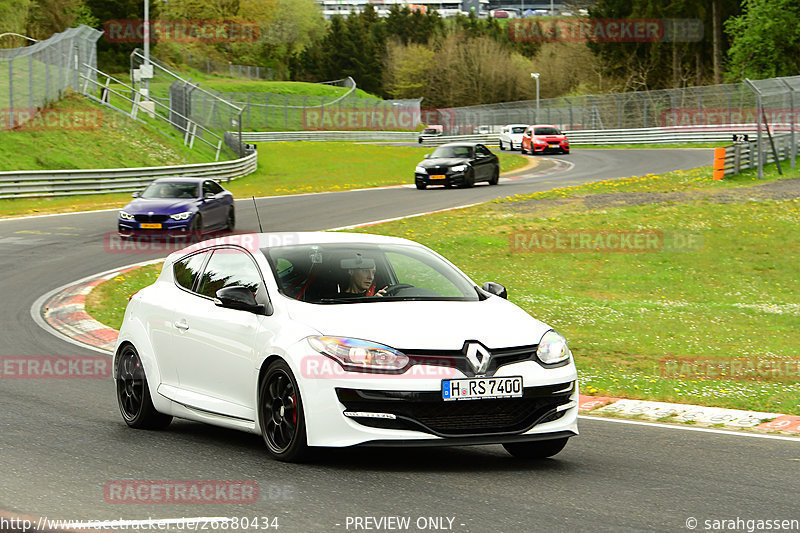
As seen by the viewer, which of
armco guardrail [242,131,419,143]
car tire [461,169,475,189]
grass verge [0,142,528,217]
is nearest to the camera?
grass verge [0,142,528,217]

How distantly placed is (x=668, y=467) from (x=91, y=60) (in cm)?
4761

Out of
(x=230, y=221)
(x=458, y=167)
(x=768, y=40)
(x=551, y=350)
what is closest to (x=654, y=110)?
(x=768, y=40)

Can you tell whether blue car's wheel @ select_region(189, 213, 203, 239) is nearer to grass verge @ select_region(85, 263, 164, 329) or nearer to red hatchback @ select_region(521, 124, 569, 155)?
grass verge @ select_region(85, 263, 164, 329)

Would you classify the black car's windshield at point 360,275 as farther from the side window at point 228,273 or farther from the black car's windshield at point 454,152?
the black car's windshield at point 454,152

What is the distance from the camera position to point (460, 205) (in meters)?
32.3

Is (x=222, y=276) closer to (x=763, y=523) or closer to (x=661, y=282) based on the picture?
(x=763, y=523)

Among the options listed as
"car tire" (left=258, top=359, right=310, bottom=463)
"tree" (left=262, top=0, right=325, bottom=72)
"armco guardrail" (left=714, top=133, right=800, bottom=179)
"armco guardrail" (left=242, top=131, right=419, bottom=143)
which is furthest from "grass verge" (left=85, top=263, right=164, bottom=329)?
"tree" (left=262, top=0, right=325, bottom=72)


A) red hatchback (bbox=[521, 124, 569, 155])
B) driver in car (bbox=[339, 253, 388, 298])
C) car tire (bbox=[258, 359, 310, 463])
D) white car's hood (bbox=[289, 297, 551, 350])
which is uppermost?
red hatchback (bbox=[521, 124, 569, 155])

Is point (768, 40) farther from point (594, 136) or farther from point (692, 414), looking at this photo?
point (692, 414)

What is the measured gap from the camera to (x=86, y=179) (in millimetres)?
37562

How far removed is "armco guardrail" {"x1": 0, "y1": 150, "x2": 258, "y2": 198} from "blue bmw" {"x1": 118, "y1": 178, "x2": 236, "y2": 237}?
9.67 metres

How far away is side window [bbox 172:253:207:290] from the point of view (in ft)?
28.9

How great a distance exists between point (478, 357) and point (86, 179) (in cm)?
3264

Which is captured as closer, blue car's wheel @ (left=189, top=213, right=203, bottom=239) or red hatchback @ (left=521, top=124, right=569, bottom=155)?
blue car's wheel @ (left=189, top=213, right=203, bottom=239)
